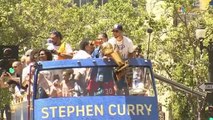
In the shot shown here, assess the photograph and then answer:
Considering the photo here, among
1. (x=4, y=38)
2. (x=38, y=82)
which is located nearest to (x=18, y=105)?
(x=38, y=82)

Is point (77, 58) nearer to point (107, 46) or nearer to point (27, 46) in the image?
point (107, 46)

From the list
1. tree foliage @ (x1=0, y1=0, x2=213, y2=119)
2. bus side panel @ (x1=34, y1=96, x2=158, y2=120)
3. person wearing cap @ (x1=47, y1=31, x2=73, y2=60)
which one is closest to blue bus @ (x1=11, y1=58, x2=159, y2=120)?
bus side panel @ (x1=34, y1=96, x2=158, y2=120)

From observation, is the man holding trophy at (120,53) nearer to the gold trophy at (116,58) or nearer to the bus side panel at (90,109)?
the gold trophy at (116,58)

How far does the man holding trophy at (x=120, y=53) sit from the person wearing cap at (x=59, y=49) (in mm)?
1077

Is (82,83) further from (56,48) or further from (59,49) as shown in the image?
(56,48)

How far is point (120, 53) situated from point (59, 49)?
1442 millimetres

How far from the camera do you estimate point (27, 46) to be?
4000 cm

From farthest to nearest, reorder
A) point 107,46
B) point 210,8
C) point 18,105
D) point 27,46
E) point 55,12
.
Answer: point 55,12, point 27,46, point 210,8, point 18,105, point 107,46

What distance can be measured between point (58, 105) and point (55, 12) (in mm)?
31054

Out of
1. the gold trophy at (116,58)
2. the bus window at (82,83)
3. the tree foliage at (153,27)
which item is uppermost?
the gold trophy at (116,58)

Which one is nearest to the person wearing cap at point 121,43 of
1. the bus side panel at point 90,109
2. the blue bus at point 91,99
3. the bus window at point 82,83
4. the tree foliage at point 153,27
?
the blue bus at point 91,99

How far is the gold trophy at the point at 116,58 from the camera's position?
14633 millimetres

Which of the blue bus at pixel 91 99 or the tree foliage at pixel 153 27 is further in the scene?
the tree foliage at pixel 153 27

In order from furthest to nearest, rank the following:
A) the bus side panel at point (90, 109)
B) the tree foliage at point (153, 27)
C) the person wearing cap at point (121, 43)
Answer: the tree foliage at point (153, 27), the person wearing cap at point (121, 43), the bus side panel at point (90, 109)
